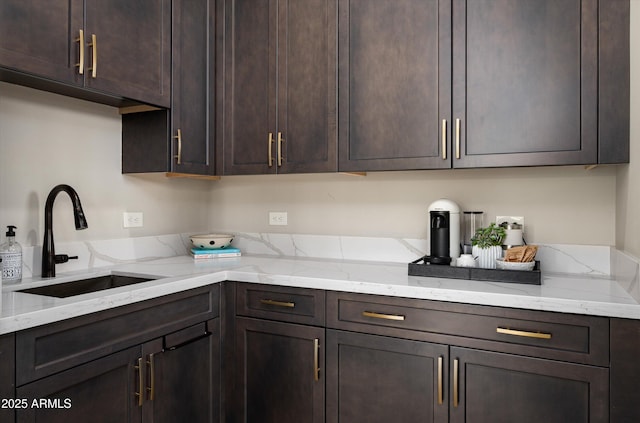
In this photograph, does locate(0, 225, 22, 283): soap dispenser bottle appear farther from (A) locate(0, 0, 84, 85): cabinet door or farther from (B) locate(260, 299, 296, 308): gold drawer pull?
(B) locate(260, 299, 296, 308): gold drawer pull

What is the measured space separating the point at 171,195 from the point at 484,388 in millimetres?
1960

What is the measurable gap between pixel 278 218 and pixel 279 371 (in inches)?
39.4

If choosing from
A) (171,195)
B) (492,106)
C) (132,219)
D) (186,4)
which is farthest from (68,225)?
(492,106)

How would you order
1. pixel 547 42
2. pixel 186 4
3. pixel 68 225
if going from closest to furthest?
1. pixel 547 42
2. pixel 68 225
3. pixel 186 4

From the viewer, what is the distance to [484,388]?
5.40 feet

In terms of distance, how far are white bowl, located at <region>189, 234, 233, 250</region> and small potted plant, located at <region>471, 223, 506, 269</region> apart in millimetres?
1403

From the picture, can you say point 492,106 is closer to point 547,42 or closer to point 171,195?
point 547,42

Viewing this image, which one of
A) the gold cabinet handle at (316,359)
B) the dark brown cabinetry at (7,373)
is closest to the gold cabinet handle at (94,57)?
the dark brown cabinetry at (7,373)

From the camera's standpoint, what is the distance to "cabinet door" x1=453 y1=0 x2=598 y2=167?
176cm

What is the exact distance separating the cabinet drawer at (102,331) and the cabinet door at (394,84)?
97 cm

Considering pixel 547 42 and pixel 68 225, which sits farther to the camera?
pixel 68 225

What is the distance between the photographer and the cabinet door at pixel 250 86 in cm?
233

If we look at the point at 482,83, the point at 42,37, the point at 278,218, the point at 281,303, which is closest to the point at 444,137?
the point at 482,83

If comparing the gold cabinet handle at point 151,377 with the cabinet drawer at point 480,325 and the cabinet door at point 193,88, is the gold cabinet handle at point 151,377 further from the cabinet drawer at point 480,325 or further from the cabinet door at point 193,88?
the cabinet door at point 193,88
